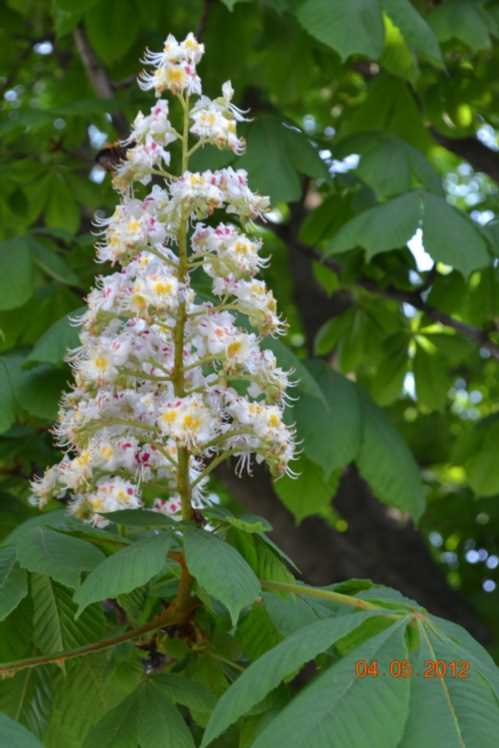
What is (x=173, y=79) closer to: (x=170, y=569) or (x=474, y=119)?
(x=170, y=569)

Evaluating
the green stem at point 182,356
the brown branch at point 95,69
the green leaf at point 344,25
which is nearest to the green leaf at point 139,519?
the green stem at point 182,356

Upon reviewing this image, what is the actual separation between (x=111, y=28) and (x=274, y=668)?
9.19 ft

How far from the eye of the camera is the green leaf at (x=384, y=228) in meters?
2.95

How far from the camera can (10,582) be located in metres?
1.83

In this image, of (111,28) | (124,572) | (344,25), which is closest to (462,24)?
(344,25)

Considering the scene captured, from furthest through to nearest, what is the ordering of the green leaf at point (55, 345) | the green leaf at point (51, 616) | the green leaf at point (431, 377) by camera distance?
1. the green leaf at point (431, 377)
2. the green leaf at point (55, 345)
3. the green leaf at point (51, 616)

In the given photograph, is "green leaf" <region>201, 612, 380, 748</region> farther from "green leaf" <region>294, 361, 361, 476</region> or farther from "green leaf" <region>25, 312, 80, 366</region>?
"green leaf" <region>294, 361, 361, 476</region>

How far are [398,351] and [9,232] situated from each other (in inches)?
71.3

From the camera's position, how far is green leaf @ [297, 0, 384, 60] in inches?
112

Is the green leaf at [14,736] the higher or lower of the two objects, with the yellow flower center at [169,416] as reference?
lower

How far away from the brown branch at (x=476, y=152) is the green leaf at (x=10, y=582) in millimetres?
3435

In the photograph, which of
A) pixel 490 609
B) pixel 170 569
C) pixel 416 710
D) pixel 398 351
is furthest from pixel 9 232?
pixel 416 710

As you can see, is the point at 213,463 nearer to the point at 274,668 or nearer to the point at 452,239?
the point at 274,668

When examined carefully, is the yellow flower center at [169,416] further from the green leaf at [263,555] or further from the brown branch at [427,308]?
the brown branch at [427,308]
